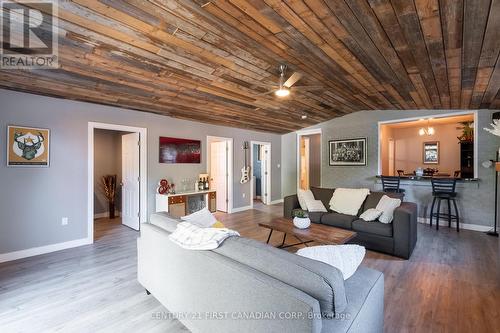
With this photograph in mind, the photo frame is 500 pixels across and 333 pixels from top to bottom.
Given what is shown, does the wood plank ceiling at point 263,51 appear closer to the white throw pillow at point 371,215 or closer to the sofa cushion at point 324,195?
the sofa cushion at point 324,195

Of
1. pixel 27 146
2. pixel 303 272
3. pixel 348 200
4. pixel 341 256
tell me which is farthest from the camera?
pixel 348 200

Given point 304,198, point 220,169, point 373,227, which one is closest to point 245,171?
point 220,169

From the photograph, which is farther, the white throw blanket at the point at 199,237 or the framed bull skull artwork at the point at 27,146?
the framed bull skull artwork at the point at 27,146

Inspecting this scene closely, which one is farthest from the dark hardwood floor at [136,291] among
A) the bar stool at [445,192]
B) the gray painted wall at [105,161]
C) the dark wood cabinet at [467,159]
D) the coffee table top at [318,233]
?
the gray painted wall at [105,161]

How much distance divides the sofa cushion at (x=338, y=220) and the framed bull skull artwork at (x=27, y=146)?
14.6 ft

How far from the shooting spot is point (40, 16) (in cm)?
204

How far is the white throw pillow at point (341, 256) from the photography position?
143 centimetres

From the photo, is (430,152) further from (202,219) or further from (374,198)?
(202,219)

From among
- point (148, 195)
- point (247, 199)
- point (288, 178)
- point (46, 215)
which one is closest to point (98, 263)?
point (46, 215)

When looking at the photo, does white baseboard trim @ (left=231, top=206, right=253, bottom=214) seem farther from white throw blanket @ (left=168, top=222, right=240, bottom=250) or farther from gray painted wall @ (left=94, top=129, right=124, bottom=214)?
white throw blanket @ (left=168, top=222, right=240, bottom=250)

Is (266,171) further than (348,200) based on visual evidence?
Yes

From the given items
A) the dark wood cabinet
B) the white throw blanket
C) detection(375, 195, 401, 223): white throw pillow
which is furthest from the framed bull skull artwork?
the dark wood cabinet

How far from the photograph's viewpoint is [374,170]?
623 centimetres

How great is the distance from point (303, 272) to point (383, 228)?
2865mm
